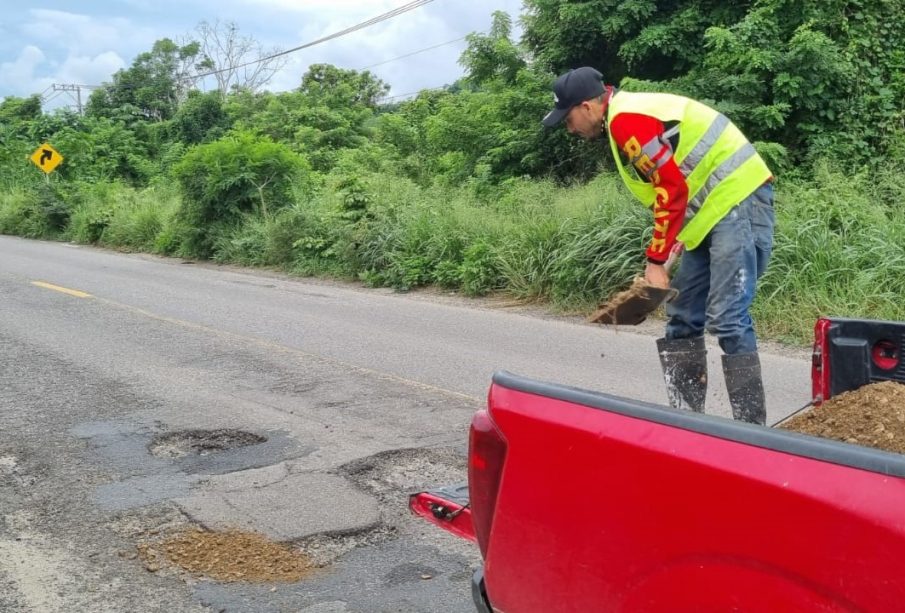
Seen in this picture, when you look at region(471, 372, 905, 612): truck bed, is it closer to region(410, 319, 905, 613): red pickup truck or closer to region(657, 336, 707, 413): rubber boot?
region(410, 319, 905, 613): red pickup truck

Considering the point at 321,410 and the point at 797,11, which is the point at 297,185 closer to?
the point at 797,11

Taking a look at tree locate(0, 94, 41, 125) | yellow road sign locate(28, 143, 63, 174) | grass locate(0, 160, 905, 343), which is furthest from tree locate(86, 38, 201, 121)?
grass locate(0, 160, 905, 343)

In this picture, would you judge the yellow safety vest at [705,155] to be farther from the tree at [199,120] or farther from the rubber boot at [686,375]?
the tree at [199,120]

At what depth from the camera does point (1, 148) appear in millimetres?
39406

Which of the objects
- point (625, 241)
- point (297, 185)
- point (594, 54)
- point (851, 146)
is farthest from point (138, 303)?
point (851, 146)

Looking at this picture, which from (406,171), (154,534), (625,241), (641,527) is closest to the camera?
(641,527)

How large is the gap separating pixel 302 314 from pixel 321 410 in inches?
189

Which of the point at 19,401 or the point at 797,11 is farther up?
the point at 797,11

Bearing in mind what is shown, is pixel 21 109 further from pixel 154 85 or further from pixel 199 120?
pixel 199 120

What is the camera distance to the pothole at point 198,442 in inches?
213

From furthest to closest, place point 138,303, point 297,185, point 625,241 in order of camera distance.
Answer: point 297,185 < point 138,303 < point 625,241

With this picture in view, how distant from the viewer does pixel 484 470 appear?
2.24m

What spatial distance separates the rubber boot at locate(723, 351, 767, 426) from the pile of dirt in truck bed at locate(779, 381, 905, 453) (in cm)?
85

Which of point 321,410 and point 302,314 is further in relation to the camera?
point 302,314
